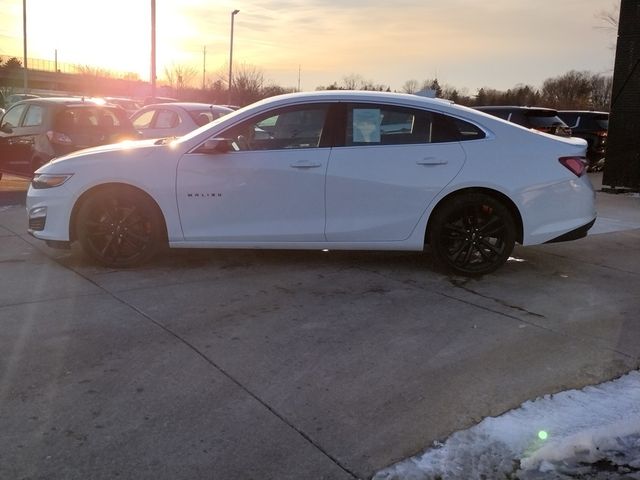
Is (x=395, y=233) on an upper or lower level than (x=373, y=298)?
upper

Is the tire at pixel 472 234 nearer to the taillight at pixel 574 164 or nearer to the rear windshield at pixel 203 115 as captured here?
the taillight at pixel 574 164

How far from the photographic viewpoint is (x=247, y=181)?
550 centimetres

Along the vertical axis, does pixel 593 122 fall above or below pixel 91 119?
above

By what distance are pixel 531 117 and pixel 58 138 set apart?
11259 millimetres

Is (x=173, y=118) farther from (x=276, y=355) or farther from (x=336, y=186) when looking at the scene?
(x=276, y=355)

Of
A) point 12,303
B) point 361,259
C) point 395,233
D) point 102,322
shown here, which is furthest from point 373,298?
point 12,303

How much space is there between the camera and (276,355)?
3887 mm

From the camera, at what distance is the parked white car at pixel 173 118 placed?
11953mm

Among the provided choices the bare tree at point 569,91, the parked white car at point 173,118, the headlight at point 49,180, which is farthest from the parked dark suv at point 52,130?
the bare tree at point 569,91

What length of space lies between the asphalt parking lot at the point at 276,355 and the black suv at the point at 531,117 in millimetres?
9665

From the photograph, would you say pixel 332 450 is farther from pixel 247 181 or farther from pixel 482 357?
pixel 247 181

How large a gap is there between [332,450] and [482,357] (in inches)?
57.7

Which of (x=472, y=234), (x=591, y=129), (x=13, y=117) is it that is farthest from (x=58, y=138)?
(x=591, y=129)

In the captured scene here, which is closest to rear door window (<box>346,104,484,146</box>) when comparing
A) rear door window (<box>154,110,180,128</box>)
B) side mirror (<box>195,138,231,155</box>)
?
side mirror (<box>195,138,231,155</box>)
